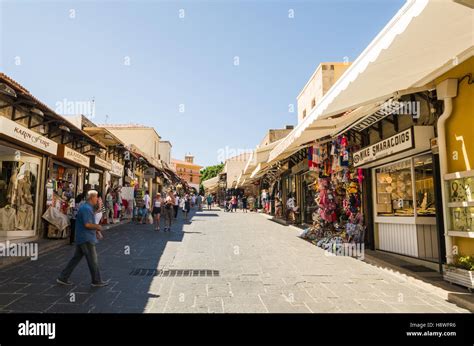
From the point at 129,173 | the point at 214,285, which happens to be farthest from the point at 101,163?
the point at 214,285

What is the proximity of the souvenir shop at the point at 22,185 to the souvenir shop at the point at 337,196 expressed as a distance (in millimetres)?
8556

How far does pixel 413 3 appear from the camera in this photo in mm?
3492

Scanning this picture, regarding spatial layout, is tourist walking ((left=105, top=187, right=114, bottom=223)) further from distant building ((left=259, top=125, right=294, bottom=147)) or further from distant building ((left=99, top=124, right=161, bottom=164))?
distant building ((left=259, top=125, right=294, bottom=147))

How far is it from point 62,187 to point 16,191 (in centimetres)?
252

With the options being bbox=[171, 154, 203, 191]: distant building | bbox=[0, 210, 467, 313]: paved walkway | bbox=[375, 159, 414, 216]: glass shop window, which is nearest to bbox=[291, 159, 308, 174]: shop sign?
bbox=[375, 159, 414, 216]: glass shop window

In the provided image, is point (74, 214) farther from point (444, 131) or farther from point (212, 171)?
point (212, 171)

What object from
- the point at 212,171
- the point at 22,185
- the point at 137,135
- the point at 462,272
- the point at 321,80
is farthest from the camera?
the point at 212,171

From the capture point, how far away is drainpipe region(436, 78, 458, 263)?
5.69 metres

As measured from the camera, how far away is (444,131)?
5887mm

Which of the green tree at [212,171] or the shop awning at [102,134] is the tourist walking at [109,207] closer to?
the shop awning at [102,134]

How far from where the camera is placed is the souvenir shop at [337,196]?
907 centimetres
